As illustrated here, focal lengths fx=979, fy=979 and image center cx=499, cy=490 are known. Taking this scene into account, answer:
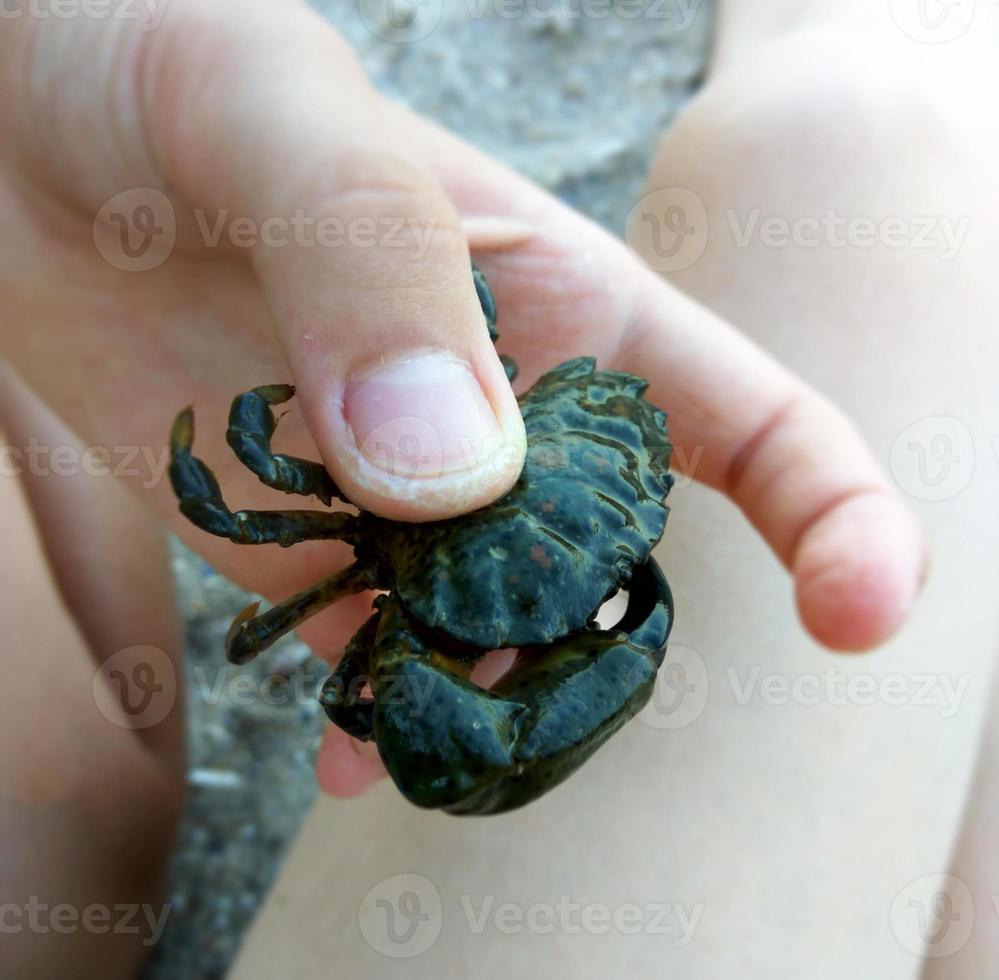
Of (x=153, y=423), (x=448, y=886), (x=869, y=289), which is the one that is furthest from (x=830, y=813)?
(x=153, y=423)

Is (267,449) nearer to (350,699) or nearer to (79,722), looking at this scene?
(350,699)

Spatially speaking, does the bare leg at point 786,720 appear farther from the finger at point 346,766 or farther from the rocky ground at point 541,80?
the rocky ground at point 541,80

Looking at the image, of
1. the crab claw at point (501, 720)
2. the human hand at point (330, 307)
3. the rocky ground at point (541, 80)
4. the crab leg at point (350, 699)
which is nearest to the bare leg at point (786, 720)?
the human hand at point (330, 307)

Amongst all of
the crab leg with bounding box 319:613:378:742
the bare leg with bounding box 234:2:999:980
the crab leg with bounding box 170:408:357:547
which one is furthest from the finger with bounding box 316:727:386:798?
the crab leg with bounding box 170:408:357:547

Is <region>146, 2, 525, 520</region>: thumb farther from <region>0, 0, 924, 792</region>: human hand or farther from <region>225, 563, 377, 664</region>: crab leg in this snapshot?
<region>225, 563, 377, 664</region>: crab leg

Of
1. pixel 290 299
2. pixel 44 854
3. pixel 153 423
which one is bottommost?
pixel 44 854

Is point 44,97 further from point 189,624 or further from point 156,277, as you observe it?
point 189,624

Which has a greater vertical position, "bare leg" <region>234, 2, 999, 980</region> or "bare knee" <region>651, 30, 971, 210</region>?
"bare knee" <region>651, 30, 971, 210</region>
